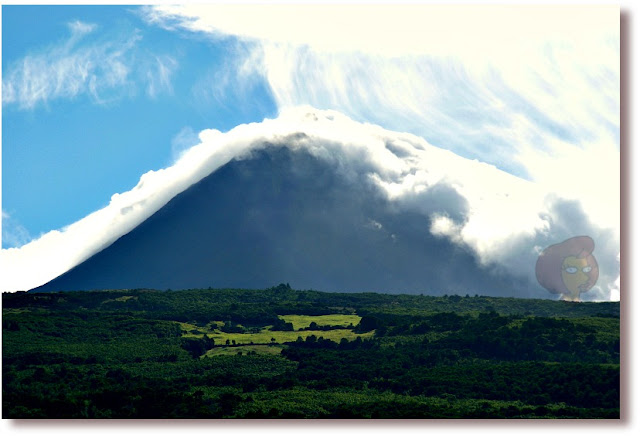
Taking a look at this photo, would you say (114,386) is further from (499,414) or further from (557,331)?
(557,331)

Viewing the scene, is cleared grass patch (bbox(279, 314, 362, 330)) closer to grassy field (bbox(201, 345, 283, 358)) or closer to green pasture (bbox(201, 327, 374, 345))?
green pasture (bbox(201, 327, 374, 345))

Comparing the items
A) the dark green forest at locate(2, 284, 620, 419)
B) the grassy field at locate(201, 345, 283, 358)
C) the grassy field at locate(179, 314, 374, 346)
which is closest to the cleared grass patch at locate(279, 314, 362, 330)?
the grassy field at locate(179, 314, 374, 346)

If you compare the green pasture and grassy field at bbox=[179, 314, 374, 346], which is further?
grassy field at bbox=[179, 314, 374, 346]

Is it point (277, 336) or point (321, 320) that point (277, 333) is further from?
point (321, 320)

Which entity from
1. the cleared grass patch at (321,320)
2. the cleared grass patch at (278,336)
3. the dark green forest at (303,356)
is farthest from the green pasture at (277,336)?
the cleared grass patch at (321,320)

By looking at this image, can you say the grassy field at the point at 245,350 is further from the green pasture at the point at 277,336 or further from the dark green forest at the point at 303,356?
the green pasture at the point at 277,336

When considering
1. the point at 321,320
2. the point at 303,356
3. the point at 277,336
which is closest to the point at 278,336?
the point at 277,336

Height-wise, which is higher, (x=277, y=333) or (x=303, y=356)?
(x=277, y=333)
